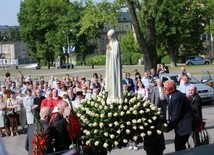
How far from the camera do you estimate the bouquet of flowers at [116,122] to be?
8.39 m

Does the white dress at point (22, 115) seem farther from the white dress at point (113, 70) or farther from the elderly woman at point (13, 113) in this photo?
the white dress at point (113, 70)

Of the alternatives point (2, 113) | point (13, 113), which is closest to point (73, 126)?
point (2, 113)

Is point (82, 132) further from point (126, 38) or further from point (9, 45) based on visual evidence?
point (9, 45)

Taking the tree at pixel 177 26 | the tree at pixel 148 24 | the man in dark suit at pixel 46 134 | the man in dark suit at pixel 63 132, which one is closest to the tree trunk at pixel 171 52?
the tree at pixel 177 26

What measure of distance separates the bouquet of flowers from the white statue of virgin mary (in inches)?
20.2

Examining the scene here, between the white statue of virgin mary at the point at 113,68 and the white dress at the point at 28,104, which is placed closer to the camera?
the white statue of virgin mary at the point at 113,68

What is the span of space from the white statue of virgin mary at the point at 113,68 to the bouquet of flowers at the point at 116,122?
514 millimetres

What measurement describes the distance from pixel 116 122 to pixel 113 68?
137 cm

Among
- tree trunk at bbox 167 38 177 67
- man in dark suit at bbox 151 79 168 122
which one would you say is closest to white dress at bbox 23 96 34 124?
man in dark suit at bbox 151 79 168 122

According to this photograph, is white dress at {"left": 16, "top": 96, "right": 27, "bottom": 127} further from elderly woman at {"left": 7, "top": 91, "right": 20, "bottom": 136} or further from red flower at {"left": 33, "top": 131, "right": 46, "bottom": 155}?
red flower at {"left": 33, "top": 131, "right": 46, "bottom": 155}

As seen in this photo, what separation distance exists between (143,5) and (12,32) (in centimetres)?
17562

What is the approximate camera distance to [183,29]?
73.6 metres

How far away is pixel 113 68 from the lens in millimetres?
9477

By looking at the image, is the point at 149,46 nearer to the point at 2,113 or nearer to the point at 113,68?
the point at 2,113
